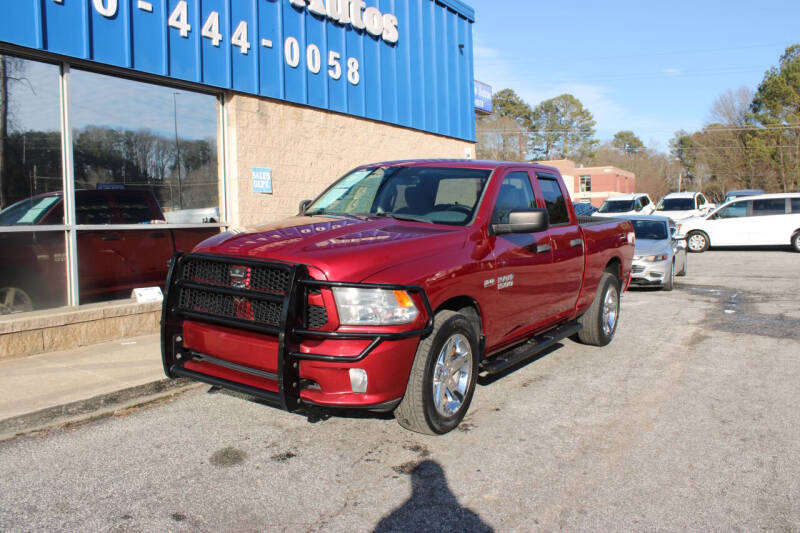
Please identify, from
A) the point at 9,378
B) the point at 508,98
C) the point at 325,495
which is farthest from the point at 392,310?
the point at 508,98

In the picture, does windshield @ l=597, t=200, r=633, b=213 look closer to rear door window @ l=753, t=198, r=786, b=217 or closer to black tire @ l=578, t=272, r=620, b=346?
rear door window @ l=753, t=198, r=786, b=217

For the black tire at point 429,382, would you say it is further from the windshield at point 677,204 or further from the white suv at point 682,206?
the windshield at point 677,204

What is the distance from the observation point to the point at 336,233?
436 cm

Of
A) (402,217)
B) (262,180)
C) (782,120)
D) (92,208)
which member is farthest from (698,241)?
(782,120)

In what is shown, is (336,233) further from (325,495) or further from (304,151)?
(304,151)

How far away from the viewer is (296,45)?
10141 mm

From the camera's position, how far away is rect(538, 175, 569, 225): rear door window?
244 inches

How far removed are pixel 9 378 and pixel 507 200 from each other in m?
4.77

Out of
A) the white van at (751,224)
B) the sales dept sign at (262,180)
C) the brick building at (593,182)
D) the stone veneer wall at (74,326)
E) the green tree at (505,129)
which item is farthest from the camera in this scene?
the brick building at (593,182)

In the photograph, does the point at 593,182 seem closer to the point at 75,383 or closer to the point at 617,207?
the point at 617,207

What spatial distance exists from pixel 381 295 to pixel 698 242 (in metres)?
21.1

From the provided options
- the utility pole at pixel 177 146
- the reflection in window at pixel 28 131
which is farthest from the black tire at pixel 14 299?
the utility pole at pixel 177 146

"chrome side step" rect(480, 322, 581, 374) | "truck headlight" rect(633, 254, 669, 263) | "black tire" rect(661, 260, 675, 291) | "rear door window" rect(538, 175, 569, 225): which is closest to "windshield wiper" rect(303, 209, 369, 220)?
"chrome side step" rect(480, 322, 581, 374)

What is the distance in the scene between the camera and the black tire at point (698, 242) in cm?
2181
